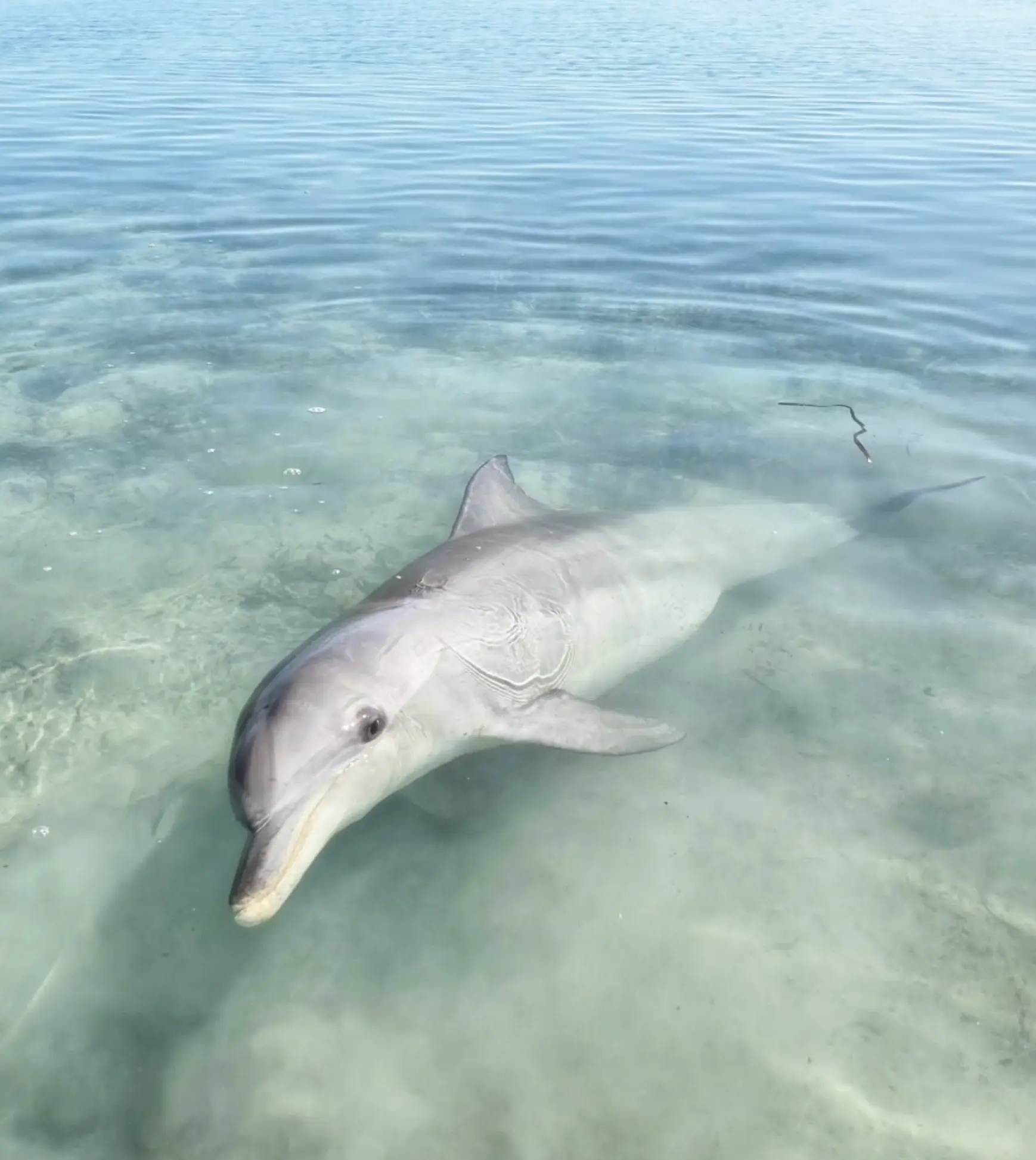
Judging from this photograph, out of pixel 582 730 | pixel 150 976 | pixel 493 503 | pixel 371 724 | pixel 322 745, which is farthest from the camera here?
pixel 493 503

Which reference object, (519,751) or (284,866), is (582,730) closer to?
(519,751)

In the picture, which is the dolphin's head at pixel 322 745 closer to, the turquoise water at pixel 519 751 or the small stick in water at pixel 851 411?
the turquoise water at pixel 519 751

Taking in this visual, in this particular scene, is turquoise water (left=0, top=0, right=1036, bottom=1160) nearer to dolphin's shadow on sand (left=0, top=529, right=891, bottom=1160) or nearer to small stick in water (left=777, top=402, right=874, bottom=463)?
dolphin's shadow on sand (left=0, top=529, right=891, bottom=1160)

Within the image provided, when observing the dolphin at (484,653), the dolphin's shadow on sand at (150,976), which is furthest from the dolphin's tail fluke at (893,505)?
the dolphin's shadow on sand at (150,976)

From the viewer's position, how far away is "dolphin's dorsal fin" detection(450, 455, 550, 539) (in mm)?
6523

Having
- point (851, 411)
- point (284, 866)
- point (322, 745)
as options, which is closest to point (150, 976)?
point (284, 866)

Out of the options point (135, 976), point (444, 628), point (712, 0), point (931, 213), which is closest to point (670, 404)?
point (444, 628)

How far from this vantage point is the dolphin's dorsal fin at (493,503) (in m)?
6.52

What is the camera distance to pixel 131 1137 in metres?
3.67

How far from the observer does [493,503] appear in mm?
6711

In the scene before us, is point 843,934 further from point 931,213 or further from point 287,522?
point 931,213

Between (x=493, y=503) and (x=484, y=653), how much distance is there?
1583 millimetres

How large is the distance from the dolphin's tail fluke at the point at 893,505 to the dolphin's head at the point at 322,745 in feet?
12.3

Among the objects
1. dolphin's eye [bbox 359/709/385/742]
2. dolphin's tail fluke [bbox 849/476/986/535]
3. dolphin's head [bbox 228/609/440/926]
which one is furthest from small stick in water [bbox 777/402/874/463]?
dolphin's eye [bbox 359/709/385/742]
